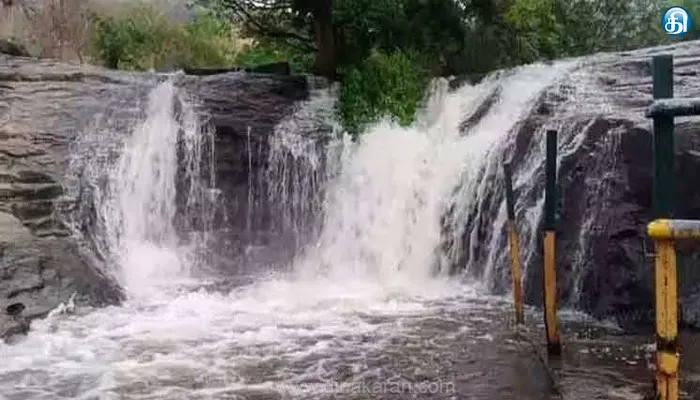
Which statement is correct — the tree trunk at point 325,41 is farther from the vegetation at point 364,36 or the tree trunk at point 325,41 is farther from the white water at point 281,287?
the white water at point 281,287

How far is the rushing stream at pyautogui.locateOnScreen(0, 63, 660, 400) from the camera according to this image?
5504 mm

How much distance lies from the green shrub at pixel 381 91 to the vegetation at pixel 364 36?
15 mm

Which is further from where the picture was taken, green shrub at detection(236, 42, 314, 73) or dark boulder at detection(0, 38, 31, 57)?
green shrub at detection(236, 42, 314, 73)

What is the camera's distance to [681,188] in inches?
273

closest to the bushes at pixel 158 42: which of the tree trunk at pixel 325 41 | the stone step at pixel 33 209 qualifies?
the tree trunk at pixel 325 41

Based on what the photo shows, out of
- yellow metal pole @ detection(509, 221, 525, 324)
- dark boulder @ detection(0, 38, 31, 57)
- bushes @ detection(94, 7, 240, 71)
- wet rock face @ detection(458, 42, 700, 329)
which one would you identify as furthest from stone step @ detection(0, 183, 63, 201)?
bushes @ detection(94, 7, 240, 71)

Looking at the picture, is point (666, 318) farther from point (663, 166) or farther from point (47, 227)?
point (47, 227)

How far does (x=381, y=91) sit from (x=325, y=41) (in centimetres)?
211

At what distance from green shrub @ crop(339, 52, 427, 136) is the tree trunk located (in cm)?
103

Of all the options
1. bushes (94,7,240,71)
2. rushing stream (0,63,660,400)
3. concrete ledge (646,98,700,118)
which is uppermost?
bushes (94,7,240,71)

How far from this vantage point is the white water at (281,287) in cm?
579

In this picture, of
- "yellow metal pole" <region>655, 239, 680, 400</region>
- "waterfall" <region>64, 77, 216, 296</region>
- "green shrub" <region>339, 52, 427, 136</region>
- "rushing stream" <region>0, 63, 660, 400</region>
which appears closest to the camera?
"yellow metal pole" <region>655, 239, 680, 400</region>

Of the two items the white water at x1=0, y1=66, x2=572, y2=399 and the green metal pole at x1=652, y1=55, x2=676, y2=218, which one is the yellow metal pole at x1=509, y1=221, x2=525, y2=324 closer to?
the white water at x1=0, y1=66, x2=572, y2=399

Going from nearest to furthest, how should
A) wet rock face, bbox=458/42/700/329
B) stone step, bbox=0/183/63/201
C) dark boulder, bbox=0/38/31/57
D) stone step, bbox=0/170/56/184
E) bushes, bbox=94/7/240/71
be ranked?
1. wet rock face, bbox=458/42/700/329
2. stone step, bbox=0/183/63/201
3. stone step, bbox=0/170/56/184
4. dark boulder, bbox=0/38/31/57
5. bushes, bbox=94/7/240/71
